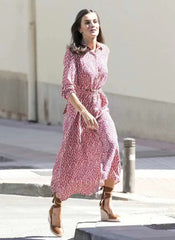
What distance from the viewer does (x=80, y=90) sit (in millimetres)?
8602

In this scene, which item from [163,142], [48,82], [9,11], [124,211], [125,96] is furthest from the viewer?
[9,11]

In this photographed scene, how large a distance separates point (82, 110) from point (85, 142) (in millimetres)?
A: 349

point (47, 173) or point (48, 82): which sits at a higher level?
point (48, 82)

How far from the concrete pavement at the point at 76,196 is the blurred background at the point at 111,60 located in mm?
701

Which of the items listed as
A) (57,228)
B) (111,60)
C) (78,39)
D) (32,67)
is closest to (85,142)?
(57,228)

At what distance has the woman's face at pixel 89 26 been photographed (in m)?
8.60

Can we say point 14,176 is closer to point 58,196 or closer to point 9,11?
point 58,196

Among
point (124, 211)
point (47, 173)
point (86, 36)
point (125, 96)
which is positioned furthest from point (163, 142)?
point (86, 36)

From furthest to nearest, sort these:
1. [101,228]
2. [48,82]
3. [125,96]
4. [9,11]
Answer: [9,11] → [48,82] → [125,96] → [101,228]

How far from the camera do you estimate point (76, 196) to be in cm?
1147

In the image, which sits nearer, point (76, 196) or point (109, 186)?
point (109, 186)

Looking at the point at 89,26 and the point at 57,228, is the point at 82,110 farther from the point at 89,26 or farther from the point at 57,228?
the point at 57,228

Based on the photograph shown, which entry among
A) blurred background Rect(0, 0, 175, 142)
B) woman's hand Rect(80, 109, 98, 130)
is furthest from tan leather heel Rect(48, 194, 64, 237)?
blurred background Rect(0, 0, 175, 142)

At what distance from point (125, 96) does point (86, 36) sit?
865 cm
